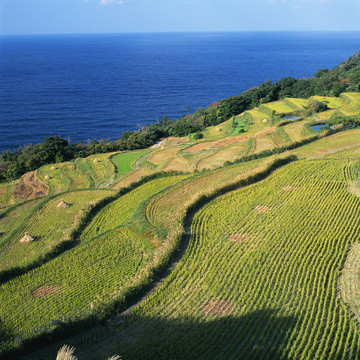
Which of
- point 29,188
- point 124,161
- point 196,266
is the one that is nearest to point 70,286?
point 196,266

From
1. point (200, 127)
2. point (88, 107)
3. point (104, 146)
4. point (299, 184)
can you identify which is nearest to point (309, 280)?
point (299, 184)

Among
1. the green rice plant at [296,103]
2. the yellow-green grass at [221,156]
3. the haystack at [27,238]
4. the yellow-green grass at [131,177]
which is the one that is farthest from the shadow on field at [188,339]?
the green rice plant at [296,103]

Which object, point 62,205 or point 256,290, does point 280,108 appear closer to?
point 62,205

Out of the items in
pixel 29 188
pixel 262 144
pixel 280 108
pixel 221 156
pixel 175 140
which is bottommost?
pixel 29 188

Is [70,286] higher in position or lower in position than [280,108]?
lower

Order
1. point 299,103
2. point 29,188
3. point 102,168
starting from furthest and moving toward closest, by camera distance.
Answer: point 299,103, point 102,168, point 29,188

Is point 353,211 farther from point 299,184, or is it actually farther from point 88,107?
point 88,107

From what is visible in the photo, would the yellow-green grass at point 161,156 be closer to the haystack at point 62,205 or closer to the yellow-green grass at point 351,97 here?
the haystack at point 62,205

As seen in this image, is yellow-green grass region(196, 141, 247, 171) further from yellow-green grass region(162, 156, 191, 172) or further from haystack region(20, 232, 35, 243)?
haystack region(20, 232, 35, 243)
